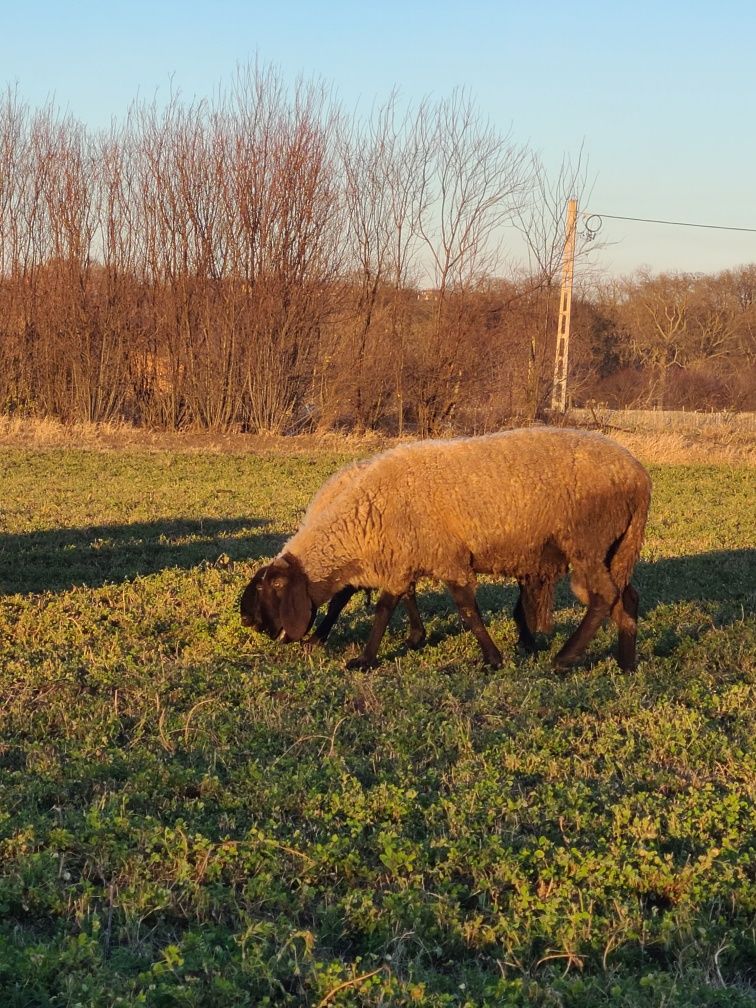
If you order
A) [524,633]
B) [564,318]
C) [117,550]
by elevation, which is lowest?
[524,633]

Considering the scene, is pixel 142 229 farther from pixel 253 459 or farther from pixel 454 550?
pixel 454 550

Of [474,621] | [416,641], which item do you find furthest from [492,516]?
[416,641]

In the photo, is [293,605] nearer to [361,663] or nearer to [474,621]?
[361,663]

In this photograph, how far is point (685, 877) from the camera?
3.89 meters

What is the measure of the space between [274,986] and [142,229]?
2726cm

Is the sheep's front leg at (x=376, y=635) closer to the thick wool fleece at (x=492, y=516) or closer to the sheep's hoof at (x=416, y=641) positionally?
the thick wool fleece at (x=492, y=516)

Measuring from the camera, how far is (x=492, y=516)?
24.9ft

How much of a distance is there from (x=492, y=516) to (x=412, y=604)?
1.05 metres

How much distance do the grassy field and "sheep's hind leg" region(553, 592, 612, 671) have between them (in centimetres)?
26

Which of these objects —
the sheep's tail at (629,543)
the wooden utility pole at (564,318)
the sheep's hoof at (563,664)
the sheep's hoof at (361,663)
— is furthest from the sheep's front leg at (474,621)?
the wooden utility pole at (564,318)

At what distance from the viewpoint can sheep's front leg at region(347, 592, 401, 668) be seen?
7.50m

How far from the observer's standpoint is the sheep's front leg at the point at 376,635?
24.6 feet

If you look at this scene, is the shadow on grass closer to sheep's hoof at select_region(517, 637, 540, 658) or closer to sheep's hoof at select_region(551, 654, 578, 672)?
sheep's hoof at select_region(517, 637, 540, 658)

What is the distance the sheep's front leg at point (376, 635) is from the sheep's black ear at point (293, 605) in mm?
452
